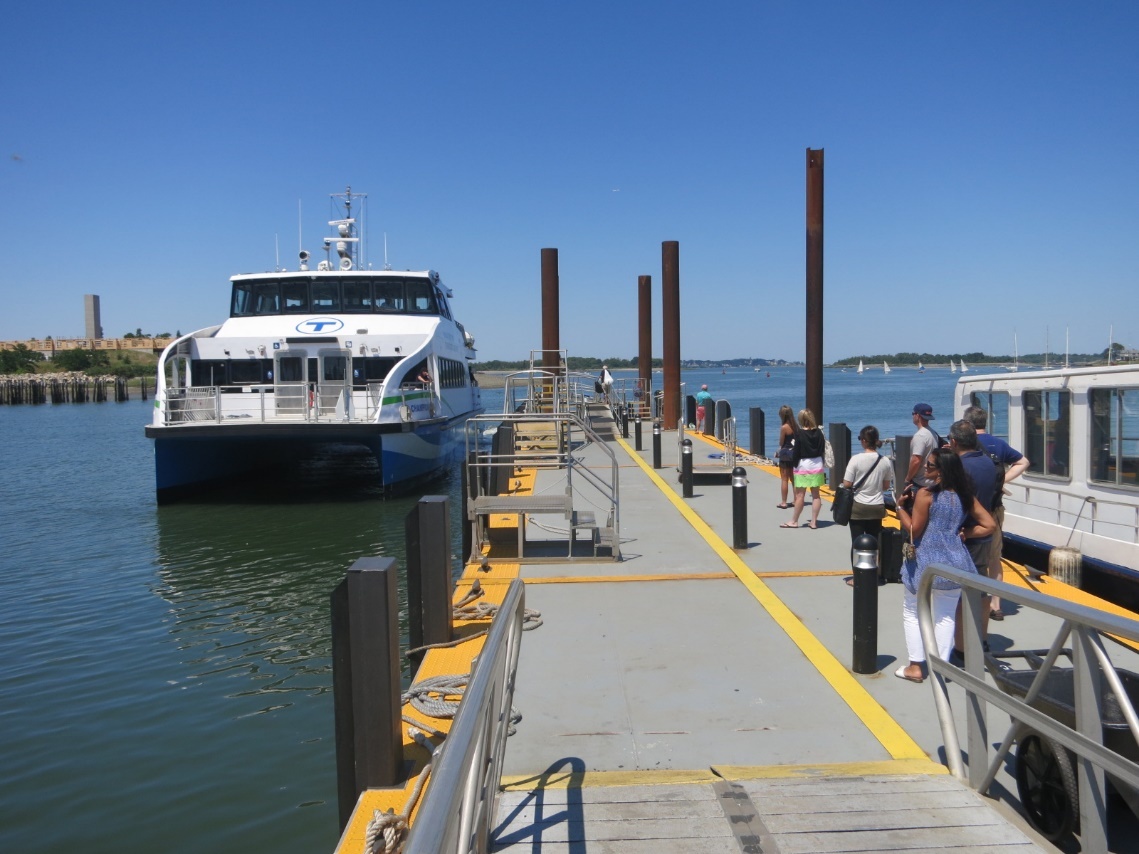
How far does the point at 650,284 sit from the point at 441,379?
13.0 m

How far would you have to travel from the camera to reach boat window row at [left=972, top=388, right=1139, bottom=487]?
8305 millimetres

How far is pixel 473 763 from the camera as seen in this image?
238 centimetres

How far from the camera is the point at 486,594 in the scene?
752 cm

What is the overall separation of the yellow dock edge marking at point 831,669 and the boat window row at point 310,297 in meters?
14.3

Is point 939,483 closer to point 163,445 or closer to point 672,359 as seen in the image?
point 163,445

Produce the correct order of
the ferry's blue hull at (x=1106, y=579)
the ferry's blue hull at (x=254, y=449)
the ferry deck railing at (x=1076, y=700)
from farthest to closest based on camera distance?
1. the ferry's blue hull at (x=254, y=449)
2. the ferry's blue hull at (x=1106, y=579)
3. the ferry deck railing at (x=1076, y=700)

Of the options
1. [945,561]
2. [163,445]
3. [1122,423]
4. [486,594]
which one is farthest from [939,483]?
[163,445]

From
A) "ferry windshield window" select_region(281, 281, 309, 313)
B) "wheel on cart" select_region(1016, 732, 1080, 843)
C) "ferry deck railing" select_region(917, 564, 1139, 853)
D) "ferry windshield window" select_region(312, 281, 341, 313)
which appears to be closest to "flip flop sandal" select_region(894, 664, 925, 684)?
"ferry deck railing" select_region(917, 564, 1139, 853)

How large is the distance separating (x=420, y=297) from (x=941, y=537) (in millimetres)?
18769

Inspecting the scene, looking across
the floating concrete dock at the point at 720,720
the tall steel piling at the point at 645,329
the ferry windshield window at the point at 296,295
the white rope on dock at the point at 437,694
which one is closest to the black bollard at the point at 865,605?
the floating concrete dock at the point at 720,720

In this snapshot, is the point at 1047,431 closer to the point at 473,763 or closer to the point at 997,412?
the point at 997,412

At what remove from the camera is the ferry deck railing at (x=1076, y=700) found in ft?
8.96

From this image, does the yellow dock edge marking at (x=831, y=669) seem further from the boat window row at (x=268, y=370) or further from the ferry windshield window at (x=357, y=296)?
the ferry windshield window at (x=357, y=296)

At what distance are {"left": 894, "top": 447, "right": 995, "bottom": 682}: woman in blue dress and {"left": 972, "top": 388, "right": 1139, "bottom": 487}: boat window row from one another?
4313mm
